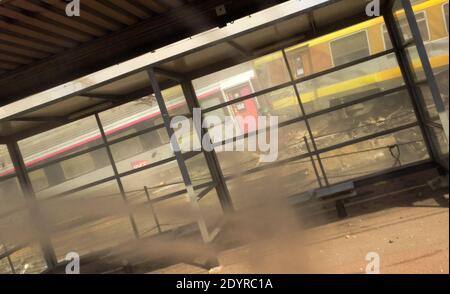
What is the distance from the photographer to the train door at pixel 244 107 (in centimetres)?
789

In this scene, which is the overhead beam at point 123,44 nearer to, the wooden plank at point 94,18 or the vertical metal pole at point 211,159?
the wooden plank at point 94,18

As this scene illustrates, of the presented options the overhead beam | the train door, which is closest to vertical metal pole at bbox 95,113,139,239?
the train door

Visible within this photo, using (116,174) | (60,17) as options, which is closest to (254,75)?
(116,174)

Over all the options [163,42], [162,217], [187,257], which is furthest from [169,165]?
[163,42]

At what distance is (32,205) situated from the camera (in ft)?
29.1

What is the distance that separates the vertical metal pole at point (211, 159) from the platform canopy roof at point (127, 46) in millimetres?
314

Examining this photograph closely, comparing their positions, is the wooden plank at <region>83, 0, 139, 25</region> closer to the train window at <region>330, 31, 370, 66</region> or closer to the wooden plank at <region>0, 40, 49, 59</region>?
the wooden plank at <region>0, 40, 49, 59</region>

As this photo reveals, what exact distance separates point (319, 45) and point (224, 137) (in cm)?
251

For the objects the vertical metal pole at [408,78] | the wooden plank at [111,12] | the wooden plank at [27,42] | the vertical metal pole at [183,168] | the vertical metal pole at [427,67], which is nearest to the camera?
the wooden plank at [111,12]

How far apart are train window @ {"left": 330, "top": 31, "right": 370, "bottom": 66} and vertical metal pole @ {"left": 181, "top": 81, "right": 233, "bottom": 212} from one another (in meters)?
2.78

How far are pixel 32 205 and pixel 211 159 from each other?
4.12 metres

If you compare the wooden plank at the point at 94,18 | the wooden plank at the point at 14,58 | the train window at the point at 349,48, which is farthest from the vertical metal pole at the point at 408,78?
the wooden plank at the point at 14,58

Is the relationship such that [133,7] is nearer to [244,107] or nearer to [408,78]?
[244,107]

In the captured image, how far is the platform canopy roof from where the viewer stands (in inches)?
166
